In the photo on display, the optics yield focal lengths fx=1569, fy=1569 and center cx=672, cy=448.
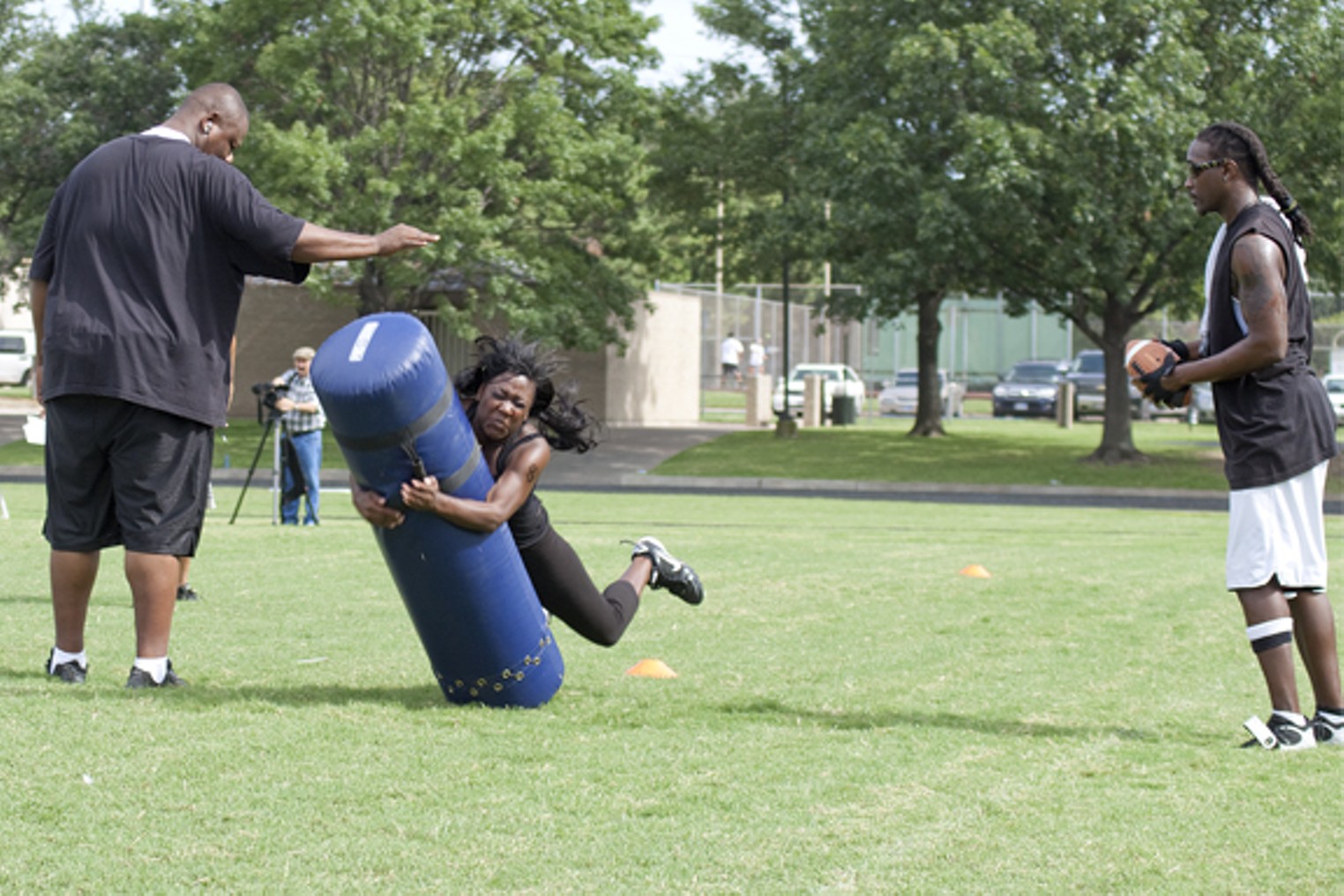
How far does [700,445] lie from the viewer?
33.5 m

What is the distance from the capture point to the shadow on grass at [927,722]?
18.6 feet

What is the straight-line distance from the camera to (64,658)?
611 cm

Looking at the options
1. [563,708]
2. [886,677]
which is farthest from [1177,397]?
[563,708]

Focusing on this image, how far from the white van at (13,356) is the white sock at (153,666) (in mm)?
47821

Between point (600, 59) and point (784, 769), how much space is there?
27.9 meters

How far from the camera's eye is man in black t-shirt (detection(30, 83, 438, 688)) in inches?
223

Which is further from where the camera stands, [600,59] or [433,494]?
[600,59]

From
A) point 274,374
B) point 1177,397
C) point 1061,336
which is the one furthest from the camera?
point 1061,336

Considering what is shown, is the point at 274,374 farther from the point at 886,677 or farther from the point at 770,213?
the point at 886,677

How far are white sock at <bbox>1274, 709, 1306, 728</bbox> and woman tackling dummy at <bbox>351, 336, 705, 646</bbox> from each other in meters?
2.55

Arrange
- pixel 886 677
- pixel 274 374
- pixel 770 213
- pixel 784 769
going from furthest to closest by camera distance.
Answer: pixel 274 374 → pixel 770 213 → pixel 886 677 → pixel 784 769

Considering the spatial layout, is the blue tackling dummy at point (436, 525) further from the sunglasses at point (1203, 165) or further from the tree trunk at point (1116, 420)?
the tree trunk at point (1116, 420)

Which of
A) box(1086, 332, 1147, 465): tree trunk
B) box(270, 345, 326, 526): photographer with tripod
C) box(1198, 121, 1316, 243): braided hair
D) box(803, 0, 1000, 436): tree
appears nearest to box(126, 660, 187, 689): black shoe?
box(1198, 121, 1316, 243): braided hair

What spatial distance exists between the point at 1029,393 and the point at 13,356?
106 ft
